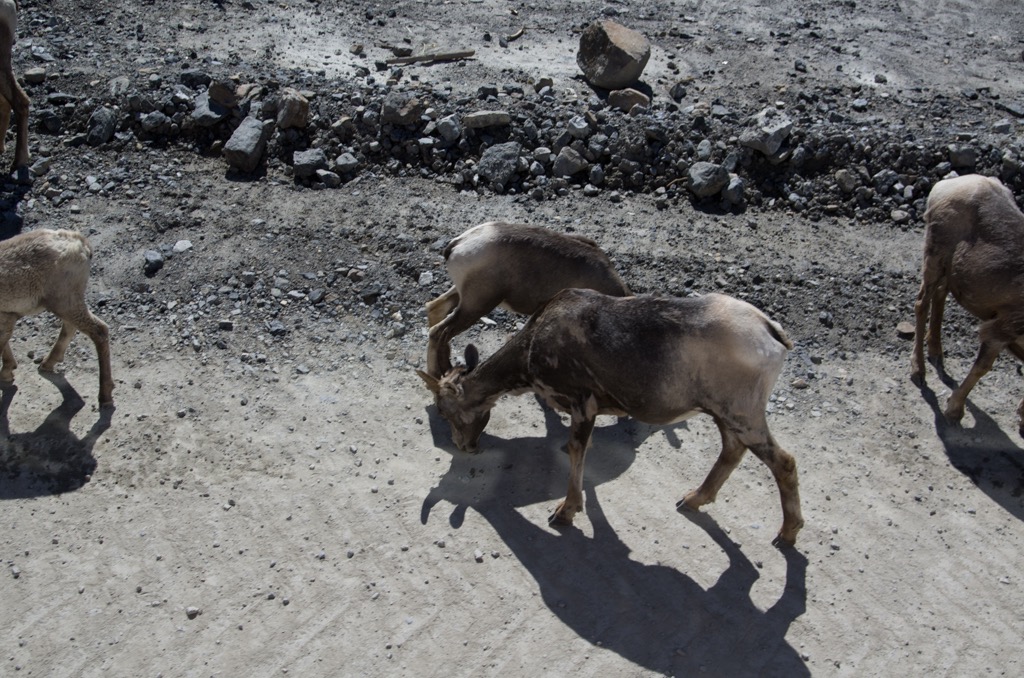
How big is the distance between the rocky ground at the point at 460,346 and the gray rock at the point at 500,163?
0.06 meters

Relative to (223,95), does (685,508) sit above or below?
below

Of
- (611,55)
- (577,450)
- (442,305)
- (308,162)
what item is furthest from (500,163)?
(577,450)

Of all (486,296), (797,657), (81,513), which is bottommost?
(81,513)

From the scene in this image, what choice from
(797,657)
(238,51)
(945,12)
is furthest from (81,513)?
(945,12)

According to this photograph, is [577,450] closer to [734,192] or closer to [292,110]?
[734,192]

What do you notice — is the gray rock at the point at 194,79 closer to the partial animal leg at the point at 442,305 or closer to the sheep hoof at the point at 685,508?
the partial animal leg at the point at 442,305

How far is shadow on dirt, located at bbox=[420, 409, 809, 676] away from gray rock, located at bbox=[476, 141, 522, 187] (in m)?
4.46

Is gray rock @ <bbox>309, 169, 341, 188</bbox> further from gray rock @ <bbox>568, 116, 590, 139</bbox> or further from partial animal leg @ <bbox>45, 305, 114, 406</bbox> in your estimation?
partial animal leg @ <bbox>45, 305, 114, 406</bbox>

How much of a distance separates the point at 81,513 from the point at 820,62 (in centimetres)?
1240

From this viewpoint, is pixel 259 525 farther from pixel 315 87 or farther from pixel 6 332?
pixel 315 87

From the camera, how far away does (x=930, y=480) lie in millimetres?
8531

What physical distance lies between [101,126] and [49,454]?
230 inches

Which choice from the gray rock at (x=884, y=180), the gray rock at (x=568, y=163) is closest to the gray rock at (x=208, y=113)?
the gray rock at (x=568, y=163)

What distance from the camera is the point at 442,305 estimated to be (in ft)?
31.0
